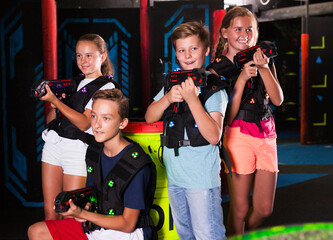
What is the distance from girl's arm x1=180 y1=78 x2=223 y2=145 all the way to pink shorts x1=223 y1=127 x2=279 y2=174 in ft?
1.67

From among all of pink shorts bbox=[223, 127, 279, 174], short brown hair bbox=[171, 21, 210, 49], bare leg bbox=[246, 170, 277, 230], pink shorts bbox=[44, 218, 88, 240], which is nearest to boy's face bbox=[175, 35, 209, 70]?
short brown hair bbox=[171, 21, 210, 49]

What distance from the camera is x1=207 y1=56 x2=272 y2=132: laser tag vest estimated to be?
2455 mm

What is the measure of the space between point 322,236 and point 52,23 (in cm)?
396

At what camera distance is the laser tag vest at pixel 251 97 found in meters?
2.46

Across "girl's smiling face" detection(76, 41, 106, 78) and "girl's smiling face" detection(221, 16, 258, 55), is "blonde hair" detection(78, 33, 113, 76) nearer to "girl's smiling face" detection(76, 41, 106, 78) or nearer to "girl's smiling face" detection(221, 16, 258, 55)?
"girl's smiling face" detection(76, 41, 106, 78)

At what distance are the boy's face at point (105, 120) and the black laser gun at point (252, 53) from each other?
78 cm

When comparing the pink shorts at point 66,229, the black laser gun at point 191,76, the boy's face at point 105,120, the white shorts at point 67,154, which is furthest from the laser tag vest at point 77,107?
the black laser gun at point 191,76

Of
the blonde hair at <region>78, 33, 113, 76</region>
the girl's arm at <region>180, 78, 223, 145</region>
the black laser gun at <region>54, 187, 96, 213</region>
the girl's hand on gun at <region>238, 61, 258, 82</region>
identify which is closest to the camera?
the black laser gun at <region>54, 187, 96, 213</region>

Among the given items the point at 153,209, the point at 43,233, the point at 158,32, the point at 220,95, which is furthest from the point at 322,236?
the point at 158,32

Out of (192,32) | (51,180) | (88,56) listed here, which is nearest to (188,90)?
(192,32)

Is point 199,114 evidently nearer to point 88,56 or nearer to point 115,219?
point 115,219

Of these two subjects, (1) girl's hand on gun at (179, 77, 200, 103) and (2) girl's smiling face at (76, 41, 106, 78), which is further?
(2) girl's smiling face at (76, 41, 106, 78)

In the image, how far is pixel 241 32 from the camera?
8.04ft

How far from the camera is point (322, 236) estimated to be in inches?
21.9
